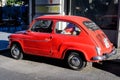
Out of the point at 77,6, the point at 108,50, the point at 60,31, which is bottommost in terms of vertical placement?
the point at 108,50

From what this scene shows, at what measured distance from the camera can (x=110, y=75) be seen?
813cm

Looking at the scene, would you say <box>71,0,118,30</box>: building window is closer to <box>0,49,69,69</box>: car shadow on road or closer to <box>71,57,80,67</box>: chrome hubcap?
<box>0,49,69,69</box>: car shadow on road

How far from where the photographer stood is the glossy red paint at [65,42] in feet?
27.6

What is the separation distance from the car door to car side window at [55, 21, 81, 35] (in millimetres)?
266

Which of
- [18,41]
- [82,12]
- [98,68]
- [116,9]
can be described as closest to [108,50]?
[98,68]

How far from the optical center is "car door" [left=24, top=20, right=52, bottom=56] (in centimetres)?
920

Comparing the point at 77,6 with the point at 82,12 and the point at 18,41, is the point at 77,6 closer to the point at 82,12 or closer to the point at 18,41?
the point at 82,12

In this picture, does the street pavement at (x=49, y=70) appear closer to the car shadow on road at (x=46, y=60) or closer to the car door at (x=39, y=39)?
the car shadow on road at (x=46, y=60)

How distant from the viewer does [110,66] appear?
→ 9.20 m

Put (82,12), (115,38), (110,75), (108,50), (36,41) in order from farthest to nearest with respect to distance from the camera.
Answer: (82,12) → (115,38) → (36,41) → (108,50) → (110,75)

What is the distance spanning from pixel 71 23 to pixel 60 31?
46cm

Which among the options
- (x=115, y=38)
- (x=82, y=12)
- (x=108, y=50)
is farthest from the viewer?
(x=82, y=12)

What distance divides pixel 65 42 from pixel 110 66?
168 centimetres

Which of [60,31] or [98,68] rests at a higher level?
[60,31]
